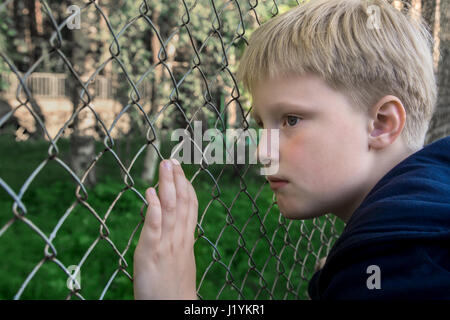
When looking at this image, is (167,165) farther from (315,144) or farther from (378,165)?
(378,165)

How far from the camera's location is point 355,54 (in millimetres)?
1411

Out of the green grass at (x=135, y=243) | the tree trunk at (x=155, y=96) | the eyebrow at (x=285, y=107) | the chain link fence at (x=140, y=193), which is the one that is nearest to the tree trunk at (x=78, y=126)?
the chain link fence at (x=140, y=193)

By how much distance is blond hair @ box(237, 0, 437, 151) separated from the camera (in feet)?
4.57

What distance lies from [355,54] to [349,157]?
0.33 m

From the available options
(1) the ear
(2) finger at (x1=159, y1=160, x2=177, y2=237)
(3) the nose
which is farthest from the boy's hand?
(1) the ear

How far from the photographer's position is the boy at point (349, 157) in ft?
3.47

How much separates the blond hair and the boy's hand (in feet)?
1.65

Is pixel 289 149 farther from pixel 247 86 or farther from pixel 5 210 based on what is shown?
pixel 5 210

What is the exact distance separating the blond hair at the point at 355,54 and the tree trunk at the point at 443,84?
2311 mm

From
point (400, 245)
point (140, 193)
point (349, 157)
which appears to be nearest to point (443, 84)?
point (140, 193)

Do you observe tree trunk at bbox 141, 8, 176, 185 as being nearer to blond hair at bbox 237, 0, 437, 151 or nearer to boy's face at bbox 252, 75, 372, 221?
blond hair at bbox 237, 0, 437, 151

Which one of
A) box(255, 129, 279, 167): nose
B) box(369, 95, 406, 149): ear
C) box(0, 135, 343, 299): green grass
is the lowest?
box(0, 135, 343, 299): green grass

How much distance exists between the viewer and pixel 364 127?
4.52 feet
